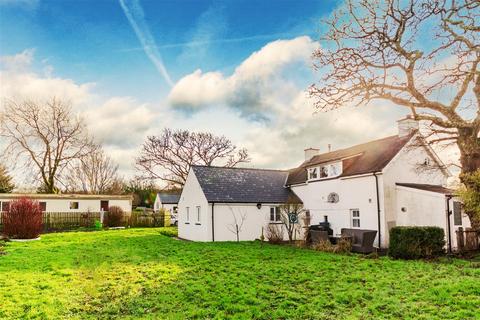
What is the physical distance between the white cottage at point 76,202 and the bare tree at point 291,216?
22.5m

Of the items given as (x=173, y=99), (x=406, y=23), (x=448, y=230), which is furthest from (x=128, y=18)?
(x=448, y=230)

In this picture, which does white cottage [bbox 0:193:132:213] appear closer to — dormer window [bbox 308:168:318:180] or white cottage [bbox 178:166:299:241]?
white cottage [bbox 178:166:299:241]

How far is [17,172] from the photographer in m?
38.0

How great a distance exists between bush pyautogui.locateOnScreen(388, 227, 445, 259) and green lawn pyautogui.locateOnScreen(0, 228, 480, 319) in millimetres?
973

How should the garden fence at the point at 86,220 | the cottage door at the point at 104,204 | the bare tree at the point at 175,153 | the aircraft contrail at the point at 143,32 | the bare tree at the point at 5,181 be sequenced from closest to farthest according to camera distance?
the aircraft contrail at the point at 143,32
the garden fence at the point at 86,220
the cottage door at the point at 104,204
the bare tree at the point at 5,181
the bare tree at the point at 175,153

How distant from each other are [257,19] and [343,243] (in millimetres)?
11161

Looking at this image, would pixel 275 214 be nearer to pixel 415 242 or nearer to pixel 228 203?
pixel 228 203

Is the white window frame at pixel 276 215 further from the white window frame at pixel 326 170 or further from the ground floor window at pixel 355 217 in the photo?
the ground floor window at pixel 355 217

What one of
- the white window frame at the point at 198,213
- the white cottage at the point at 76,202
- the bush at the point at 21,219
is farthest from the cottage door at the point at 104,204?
the white window frame at the point at 198,213

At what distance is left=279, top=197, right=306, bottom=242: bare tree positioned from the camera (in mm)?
20938

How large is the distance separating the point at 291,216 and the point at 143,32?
1314 cm

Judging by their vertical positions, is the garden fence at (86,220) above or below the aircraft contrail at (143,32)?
below

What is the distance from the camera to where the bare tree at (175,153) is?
4325 centimetres

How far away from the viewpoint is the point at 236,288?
8.84 metres
